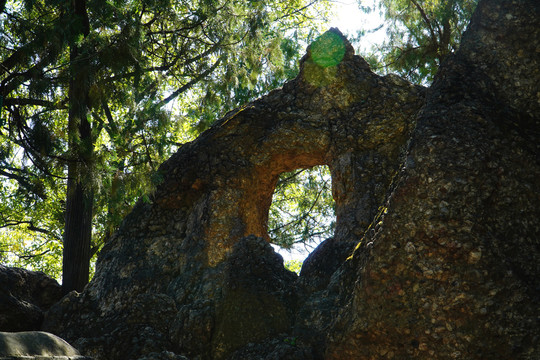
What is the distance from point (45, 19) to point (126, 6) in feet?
4.30

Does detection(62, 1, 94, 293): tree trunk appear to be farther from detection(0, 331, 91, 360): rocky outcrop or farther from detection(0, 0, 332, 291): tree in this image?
detection(0, 331, 91, 360): rocky outcrop

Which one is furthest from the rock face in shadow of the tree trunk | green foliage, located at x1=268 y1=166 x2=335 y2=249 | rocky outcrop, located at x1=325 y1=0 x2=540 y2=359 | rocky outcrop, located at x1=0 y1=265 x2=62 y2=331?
green foliage, located at x1=268 y1=166 x2=335 y2=249

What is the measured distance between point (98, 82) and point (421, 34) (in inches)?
250

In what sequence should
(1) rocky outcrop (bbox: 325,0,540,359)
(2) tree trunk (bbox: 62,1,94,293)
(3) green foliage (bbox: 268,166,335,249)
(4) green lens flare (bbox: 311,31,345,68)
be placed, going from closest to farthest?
(1) rocky outcrop (bbox: 325,0,540,359) → (2) tree trunk (bbox: 62,1,94,293) → (4) green lens flare (bbox: 311,31,345,68) → (3) green foliage (bbox: 268,166,335,249)

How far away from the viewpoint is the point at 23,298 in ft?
24.1

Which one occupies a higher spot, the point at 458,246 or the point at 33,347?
the point at 458,246

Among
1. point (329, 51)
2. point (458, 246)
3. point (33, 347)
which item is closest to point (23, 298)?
point (33, 347)

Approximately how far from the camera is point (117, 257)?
7.72 m

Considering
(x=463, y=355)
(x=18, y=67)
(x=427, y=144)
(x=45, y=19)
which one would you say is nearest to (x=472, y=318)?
(x=463, y=355)

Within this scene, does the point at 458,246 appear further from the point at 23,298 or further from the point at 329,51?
the point at 23,298

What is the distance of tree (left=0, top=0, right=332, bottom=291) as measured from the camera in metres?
7.19

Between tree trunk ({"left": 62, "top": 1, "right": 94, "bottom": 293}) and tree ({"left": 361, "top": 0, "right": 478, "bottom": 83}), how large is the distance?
5.86 metres

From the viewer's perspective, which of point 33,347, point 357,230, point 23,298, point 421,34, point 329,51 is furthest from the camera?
point 421,34

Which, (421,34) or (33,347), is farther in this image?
(421,34)
